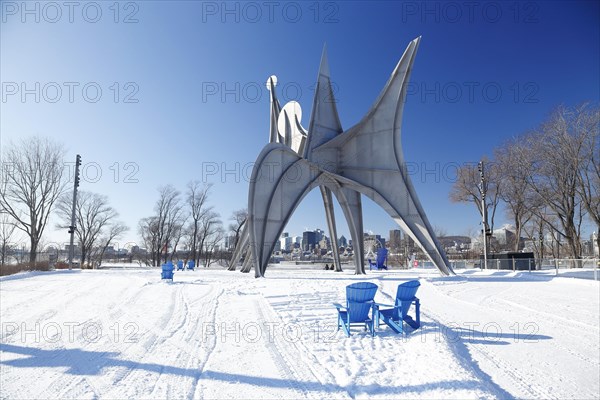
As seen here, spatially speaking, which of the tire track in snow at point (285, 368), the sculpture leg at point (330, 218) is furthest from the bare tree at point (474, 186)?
the tire track in snow at point (285, 368)

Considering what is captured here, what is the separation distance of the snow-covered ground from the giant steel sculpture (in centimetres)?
852

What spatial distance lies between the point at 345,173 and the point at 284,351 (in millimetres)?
16678

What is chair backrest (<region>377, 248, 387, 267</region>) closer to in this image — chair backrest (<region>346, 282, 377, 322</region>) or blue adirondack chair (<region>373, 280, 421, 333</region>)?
blue adirondack chair (<region>373, 280, 421, 333</region>)

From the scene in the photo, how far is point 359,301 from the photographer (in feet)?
21.3

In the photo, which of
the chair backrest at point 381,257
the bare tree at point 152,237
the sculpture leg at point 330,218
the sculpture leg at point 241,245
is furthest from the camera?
the bare tree at point 152,237

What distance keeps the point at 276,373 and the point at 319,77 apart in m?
19.3

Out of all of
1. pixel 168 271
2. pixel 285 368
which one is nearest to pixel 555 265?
pixel 168 271

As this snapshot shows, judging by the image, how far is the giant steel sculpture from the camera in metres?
18.2

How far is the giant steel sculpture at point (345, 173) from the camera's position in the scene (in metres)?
18.2

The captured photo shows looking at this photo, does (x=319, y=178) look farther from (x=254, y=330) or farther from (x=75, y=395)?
(x=75, y=395)

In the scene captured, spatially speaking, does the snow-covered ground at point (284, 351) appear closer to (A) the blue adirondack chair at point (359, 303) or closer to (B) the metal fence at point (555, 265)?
(A) the blue adirondack chair at point (359, 303)

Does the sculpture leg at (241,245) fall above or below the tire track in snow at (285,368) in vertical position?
above

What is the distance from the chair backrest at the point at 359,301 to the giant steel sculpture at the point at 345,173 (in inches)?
448

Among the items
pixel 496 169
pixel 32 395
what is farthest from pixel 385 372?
pixel 496 169
